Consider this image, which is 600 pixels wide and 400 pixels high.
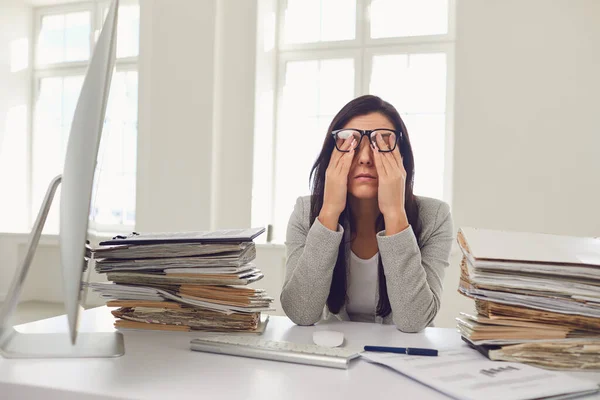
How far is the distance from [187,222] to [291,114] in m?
1.10

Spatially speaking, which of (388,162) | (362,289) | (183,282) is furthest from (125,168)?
(183,282)

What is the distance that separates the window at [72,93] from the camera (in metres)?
4.41

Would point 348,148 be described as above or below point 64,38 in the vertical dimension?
below

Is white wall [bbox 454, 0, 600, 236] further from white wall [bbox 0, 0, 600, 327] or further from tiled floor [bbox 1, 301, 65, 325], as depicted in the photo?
tiled floor [bbox 1, 301, 65, 325]

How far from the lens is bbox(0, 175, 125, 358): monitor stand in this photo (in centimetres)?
80

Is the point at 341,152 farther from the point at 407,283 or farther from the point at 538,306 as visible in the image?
the point at 538,306

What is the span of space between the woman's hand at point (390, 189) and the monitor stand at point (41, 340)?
25.4 inches

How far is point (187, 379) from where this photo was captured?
2.27ft

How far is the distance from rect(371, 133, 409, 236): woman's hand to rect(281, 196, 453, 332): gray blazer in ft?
0.13

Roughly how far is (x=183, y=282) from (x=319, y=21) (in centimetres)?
323

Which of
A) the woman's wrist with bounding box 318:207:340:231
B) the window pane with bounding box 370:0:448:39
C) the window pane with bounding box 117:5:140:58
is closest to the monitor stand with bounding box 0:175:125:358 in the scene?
the woman's wrist with bounding box 318:207:340:231

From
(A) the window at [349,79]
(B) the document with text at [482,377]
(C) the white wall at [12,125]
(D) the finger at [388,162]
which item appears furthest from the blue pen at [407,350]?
(C) the white wall at [12,125]

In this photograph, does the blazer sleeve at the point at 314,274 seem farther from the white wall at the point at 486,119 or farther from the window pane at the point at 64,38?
the window pane at the point at 64,38

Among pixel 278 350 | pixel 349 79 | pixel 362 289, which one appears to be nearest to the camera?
pixel 278 350
